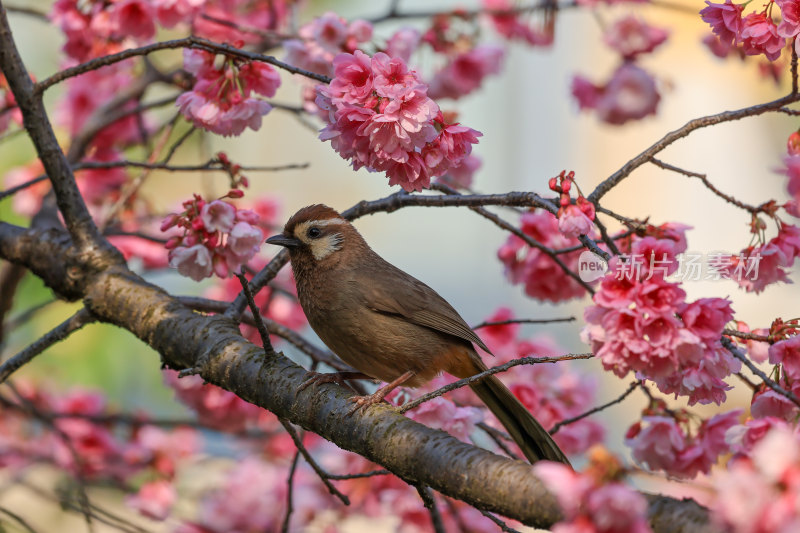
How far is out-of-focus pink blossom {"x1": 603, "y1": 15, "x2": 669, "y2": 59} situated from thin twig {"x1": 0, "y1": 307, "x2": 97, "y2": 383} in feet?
10.7

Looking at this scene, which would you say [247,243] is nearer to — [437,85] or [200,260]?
[200,260]

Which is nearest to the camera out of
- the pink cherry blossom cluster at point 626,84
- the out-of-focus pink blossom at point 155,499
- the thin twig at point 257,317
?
the thin twig at point 257,317

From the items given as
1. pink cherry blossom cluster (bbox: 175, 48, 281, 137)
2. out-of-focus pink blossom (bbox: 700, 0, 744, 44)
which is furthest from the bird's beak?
out-of-focus pink blossom (bbox: 700, 0, 744, 44)

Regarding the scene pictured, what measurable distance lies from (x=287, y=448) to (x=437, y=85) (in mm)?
2101

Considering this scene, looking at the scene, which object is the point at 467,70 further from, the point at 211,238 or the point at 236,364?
the point at 236,364

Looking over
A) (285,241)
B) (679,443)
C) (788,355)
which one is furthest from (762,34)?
(285,241)

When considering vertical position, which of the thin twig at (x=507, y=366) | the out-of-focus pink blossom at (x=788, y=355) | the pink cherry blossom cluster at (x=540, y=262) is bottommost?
the thin twig at (x=507, y=366)

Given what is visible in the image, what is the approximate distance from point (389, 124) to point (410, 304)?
43.3 inches

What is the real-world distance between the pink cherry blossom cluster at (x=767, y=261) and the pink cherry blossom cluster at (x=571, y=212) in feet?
2.20

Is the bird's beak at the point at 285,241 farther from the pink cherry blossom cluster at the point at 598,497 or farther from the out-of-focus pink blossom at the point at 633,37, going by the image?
the out-of-focus pink blossom at the point at 633,37

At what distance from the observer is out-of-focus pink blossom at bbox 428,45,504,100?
4.53m

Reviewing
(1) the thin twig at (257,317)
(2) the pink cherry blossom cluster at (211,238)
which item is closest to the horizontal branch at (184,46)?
(2) the pink cherry blossom cluster at (211,238)

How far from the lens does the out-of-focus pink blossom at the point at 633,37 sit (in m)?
4.80

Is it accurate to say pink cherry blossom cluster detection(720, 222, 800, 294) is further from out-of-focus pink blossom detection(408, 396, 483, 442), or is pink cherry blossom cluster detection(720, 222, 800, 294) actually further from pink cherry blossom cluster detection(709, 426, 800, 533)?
pink cherry blossom cluster detection(709, 426, 800, 533)
